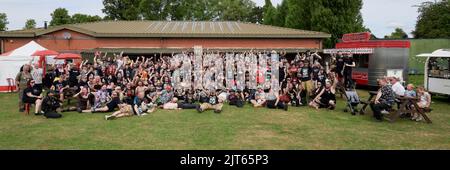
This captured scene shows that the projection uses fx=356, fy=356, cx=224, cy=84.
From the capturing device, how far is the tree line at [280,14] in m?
33.8

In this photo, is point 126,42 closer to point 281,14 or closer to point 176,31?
point 176,31

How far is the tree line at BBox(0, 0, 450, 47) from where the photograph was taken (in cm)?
3375

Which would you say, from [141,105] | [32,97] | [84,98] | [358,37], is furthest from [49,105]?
[358,37]

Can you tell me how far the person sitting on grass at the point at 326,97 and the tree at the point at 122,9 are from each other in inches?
1655

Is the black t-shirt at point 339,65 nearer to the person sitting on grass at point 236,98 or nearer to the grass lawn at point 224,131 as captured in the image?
the grass lawn at point 224,131

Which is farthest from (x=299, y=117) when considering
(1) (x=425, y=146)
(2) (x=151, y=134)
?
(2) (x=151, y=134)

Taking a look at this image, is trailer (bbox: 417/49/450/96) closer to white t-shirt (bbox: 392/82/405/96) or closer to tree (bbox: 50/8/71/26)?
white t-shirt (bbox: 392/82/405/96)

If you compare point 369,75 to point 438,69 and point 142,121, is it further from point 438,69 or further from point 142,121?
point 142,121

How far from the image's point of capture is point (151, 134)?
29.0ft

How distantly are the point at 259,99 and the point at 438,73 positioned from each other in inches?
315

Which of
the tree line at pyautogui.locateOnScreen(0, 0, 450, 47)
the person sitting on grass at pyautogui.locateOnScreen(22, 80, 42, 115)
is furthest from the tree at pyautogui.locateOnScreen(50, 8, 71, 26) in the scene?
the person sitting on grass at pyautogui.locateOnScreen(22, 80, 42, 115)

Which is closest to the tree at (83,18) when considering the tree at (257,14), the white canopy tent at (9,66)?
the tree at (257,14)

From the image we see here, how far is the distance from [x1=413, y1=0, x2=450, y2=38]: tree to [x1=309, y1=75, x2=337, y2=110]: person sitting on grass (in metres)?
40.9
